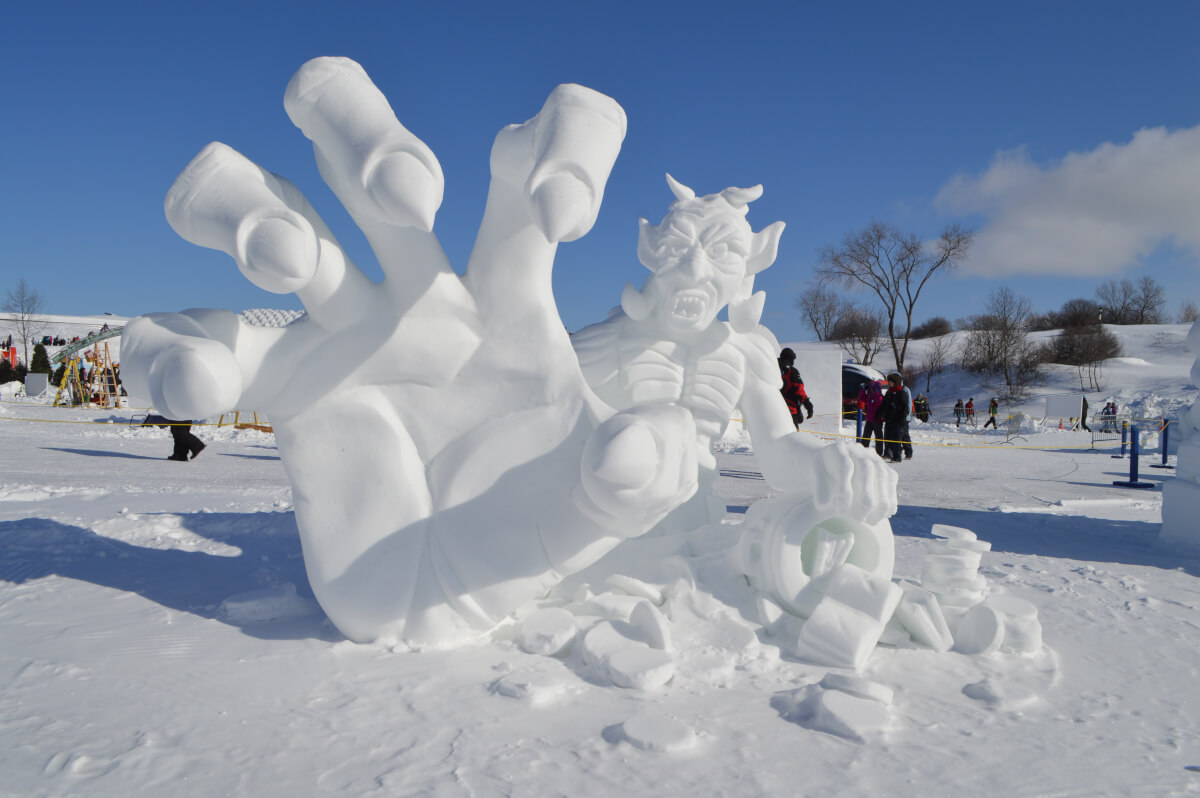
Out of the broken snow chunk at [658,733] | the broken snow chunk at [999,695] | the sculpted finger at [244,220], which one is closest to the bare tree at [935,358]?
the broken snow chunk at [999,695]

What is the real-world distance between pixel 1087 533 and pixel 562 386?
4346mm

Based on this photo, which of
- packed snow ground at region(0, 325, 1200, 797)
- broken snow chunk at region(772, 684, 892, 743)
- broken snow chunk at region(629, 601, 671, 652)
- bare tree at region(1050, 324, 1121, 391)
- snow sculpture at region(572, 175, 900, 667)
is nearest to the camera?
packed snow ground at region(0, 325, 1200, 797)

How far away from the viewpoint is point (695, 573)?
276 centimetres

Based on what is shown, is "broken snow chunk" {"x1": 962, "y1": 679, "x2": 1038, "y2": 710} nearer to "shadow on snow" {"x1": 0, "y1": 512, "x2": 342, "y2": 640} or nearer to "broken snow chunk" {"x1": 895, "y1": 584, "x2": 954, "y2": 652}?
"broken snow chunk" {"x1": 895, "y1": 584, "x2": 954, "y2": 652}

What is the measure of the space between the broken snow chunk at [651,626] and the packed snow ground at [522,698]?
0.27ft

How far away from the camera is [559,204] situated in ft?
6.28

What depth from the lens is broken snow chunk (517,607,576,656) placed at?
2217 mm

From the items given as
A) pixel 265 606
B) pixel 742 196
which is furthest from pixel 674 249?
pixel 265 606

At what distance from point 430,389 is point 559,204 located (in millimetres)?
756

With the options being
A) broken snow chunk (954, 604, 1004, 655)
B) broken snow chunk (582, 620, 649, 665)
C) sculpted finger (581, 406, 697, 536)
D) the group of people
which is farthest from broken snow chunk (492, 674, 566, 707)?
the group of people

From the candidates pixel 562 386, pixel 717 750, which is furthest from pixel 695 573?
pixel 717 750

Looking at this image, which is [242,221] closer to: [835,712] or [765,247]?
[835,712]

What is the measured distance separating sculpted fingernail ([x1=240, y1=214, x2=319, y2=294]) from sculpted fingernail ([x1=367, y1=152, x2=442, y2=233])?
8.4 inches

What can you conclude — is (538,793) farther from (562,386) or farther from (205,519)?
(205,519)
